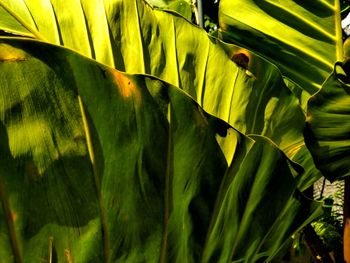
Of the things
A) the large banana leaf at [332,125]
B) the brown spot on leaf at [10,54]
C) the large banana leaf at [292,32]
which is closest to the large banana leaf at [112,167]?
the brown spot on leaf at [10,54]

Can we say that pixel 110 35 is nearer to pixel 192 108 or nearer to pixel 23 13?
pixel 23 13

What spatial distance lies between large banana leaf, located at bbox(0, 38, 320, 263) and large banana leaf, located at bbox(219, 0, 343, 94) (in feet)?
1.18

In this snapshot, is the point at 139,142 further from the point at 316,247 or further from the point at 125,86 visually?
the point at 316,247

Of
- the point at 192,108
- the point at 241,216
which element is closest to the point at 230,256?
the point at 241,216

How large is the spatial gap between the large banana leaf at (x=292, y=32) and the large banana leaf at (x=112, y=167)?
36 centimetres

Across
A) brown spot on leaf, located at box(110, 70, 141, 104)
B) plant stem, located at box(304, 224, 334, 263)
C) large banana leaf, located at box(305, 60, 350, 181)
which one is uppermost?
brown spot on leaf, located at box(110, 70, 141, 104)

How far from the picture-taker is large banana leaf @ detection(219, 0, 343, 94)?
3.05 ft

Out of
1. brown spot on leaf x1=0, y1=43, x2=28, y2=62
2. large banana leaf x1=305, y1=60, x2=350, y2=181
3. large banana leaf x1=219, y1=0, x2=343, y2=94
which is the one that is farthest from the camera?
large banana leaf x1=219, y1=0, x2=343, y2=94

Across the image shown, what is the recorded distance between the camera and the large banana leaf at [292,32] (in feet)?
3.05

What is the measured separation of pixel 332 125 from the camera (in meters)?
0.77

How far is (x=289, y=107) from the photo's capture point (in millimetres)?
781

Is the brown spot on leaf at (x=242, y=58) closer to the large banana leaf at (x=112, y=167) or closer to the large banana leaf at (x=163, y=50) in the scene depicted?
the large banana leaf at (x=163, y=50)

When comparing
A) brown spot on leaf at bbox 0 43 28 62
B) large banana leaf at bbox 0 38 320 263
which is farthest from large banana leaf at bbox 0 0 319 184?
brown spot on leaf at bbox 0 43 28 62

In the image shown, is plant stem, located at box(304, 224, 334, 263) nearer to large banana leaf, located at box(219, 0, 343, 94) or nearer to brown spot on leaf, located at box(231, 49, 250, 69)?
large banana leaf, located at box(219, 0, 343, 94)
